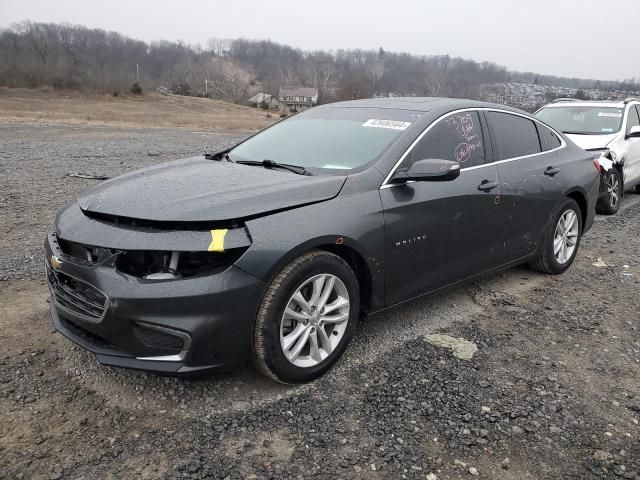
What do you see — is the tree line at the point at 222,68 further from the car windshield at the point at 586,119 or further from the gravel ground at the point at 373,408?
the gravel ground at the point at 373,408

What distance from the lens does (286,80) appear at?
4348 inches

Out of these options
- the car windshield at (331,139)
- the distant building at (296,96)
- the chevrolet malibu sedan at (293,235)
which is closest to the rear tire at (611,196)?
the chevrolet malibu sedan at (293,235)

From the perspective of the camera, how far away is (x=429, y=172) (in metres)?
3.28

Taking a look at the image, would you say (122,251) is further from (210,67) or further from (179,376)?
(210,67)

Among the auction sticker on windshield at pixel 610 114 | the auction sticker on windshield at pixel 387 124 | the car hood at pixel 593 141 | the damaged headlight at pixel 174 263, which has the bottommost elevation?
the damaged headlight at pixel 174 263

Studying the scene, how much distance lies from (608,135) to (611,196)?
3.57 ft

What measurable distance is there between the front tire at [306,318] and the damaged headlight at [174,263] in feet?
0.92

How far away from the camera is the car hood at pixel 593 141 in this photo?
7.97m

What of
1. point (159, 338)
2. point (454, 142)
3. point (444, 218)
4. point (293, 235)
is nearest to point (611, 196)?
point (454, 142)

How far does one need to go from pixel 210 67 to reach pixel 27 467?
11868 cm

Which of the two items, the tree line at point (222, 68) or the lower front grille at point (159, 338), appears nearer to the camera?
the lower front grille at point (159, 338)

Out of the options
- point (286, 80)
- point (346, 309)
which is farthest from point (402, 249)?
point (286, 80)

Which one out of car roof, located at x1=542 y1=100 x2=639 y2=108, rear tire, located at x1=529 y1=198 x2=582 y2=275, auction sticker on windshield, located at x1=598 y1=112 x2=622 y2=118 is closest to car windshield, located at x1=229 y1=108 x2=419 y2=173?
rear tire, located at x1=529 y1=198 x2=582 y2=275

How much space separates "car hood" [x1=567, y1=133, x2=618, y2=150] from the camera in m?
7.97
